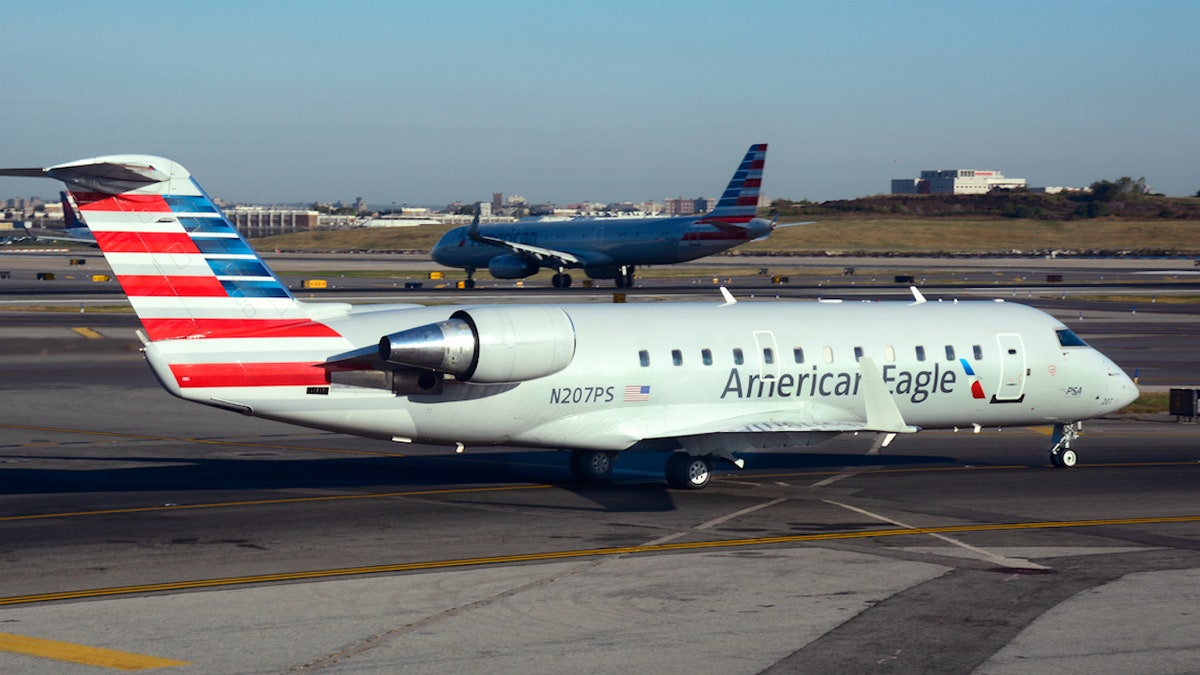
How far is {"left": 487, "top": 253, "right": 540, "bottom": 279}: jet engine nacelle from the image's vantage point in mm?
87375

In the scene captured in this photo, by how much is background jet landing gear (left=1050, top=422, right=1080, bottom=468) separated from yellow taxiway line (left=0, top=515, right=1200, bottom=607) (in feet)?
16.2

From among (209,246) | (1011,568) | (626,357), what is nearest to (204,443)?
(209,246)

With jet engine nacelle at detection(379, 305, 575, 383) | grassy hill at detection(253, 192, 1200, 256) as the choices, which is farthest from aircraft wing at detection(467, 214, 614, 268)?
grassy hill at detection(253, 192, 1200, 256)

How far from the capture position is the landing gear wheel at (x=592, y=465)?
24.3 m

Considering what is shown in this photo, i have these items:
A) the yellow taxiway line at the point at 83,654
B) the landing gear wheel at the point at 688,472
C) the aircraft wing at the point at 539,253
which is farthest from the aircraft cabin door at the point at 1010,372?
the aircraft wing at the point at 539,253

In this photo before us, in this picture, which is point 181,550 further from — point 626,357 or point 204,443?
point 204,443

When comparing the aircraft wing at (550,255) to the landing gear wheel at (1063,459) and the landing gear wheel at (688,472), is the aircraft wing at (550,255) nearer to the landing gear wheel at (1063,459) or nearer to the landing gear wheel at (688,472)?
the landing gear wheel at (1063,459)

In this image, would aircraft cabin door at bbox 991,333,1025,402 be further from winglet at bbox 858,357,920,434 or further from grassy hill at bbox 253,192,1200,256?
grassy hill at bbox 253,192,1200,256

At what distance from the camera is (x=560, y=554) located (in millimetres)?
18391

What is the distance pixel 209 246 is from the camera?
70.8ft

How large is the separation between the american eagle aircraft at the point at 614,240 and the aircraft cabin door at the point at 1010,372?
56.7 meters

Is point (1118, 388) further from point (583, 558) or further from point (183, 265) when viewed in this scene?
point (183, 265)

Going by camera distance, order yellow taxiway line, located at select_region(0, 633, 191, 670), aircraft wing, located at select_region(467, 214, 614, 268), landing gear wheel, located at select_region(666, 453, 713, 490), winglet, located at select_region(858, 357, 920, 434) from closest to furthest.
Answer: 1. yellow taxiway line, located at select_region(0, 633, 191, 670)
2. winglet, located at select_region(858, 357, 920, 434)
3. landing gear wheel, located at select_region(666, 453, 713, 490)
4. aircraft wing, located at select_region(467, 214, 614, 268)

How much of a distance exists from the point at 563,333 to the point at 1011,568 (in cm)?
840
